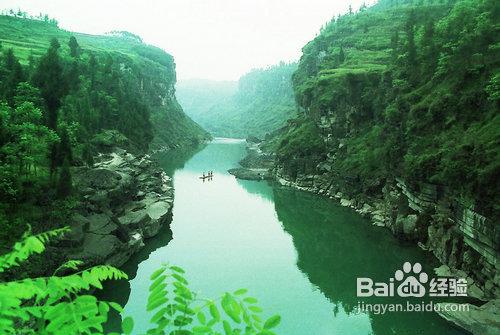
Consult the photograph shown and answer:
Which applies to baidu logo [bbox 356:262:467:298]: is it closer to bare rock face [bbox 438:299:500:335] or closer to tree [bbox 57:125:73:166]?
bare rock face [bbox 438:299:500:335]

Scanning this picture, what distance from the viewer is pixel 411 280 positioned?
96.2 feet

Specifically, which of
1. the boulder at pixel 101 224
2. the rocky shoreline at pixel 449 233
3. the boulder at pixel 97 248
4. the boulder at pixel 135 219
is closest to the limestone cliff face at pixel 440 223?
the rocky shoreline at pixel 449 233

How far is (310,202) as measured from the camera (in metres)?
56.2

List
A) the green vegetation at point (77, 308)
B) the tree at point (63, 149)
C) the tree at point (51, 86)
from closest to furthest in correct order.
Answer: the green vegetation at point (77, 308) → the tree at point (63, 149) → the tree at point (51, 86)

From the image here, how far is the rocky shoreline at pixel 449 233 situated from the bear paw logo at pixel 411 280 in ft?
5.25

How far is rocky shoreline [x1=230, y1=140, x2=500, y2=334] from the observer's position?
21.8 m

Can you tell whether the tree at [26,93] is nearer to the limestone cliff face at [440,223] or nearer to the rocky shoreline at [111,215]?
the rocky shoreline at [111,215]

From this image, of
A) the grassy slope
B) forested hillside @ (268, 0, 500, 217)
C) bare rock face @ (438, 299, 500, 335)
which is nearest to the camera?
bare rock face @ (438, 299, 500, 335)

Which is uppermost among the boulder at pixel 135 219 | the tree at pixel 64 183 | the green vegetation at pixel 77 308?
the green vegetation at pixel 77 308

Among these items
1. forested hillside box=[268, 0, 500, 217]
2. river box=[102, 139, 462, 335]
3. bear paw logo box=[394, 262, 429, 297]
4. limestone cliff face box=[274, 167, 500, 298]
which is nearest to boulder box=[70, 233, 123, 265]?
river box=[102, 139, 462, 335]

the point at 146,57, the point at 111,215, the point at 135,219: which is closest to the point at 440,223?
the point at 135,219

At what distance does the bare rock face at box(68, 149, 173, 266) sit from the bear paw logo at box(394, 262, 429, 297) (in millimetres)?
21770

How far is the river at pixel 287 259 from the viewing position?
2414cm

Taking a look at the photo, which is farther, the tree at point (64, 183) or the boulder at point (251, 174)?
the boulder at point (251, 174)
